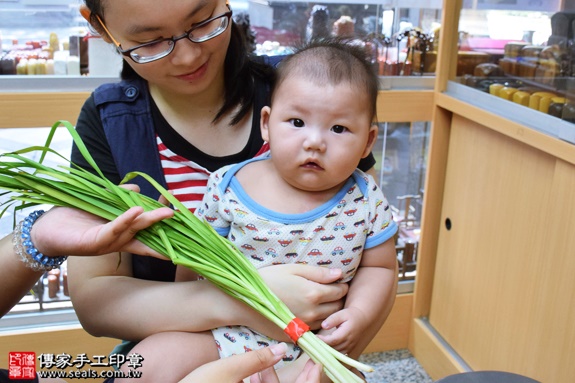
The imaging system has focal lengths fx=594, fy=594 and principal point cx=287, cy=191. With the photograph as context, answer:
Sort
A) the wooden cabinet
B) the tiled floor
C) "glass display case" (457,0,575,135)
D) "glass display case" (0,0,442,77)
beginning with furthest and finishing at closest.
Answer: the tiled floor → "glass display case" (0,0,442,77) → "glass display case" (457,0,575,135) → the wooden cabinet

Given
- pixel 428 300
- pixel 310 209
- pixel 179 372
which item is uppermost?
pixel 310 209

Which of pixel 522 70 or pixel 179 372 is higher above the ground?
pixel 522 70

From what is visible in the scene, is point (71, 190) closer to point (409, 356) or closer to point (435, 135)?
point (435, 135)

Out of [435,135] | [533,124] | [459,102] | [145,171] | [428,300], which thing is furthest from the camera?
[428,300]

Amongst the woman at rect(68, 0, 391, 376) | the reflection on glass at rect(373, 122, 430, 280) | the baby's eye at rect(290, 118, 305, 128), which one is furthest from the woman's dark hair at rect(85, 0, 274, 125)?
the reflection on glass at rect(373, 122, 430, 280)

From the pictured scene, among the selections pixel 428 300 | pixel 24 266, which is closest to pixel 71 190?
pixel 24 266

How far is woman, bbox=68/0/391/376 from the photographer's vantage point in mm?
1215

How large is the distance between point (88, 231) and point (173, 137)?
1.30ft

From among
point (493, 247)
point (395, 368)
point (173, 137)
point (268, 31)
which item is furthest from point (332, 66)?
point (395, 368)

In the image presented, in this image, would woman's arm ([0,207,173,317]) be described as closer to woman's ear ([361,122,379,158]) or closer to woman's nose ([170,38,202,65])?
woman's nose ([170,38,202,65])

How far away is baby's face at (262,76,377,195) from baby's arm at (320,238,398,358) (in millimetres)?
213

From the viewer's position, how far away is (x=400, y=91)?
8.56 feet

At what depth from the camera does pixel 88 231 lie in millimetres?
1107

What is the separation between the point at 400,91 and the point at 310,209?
1.46m
